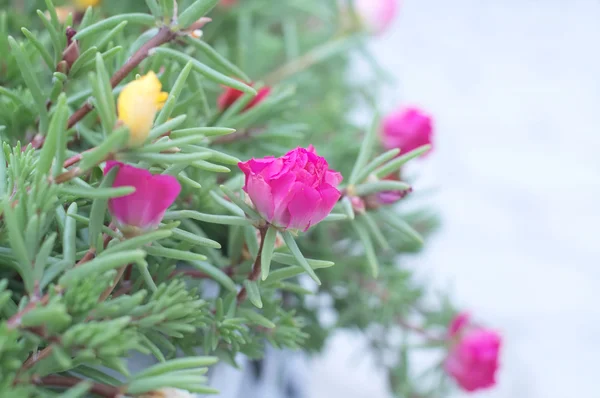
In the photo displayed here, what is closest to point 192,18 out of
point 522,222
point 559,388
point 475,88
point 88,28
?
point 88,28

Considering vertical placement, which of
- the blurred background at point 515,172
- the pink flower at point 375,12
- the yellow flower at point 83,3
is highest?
the pink flower at point 375,12

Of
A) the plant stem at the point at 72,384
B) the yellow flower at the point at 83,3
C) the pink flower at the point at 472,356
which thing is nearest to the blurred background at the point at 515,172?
the pink flower at the point at 472,356

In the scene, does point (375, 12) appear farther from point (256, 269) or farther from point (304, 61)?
point (256, 269)

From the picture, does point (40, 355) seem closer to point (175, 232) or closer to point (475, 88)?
point (175, 232)

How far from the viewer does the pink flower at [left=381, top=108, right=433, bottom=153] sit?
1.17 ft

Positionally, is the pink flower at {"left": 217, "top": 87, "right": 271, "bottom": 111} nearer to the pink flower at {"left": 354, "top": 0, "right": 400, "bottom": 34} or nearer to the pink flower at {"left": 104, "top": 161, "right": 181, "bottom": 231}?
the pink flower at {"left": 104, "top": 161, "right": 181, "bottom": 231}

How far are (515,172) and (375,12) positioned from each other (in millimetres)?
766

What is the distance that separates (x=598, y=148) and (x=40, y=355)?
50.6 inches

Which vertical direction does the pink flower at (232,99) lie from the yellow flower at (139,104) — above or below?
below

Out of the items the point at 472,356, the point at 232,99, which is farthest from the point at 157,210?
the point at 472,356

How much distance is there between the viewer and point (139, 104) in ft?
0.54

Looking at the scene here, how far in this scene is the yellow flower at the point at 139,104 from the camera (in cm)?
16

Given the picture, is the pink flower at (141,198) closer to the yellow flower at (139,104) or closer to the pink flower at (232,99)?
the yellow flower at (139,104)

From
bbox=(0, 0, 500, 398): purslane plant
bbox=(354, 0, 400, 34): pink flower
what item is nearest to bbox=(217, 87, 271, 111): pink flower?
bbox=(0, 0, 500, 398): purslane plant
